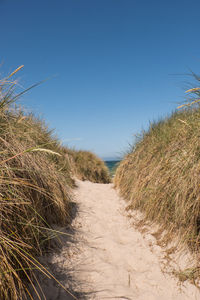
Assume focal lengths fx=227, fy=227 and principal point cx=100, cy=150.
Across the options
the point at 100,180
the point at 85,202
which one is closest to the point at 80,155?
the point at 100,180

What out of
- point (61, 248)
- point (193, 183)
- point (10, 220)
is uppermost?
point (193, 183)

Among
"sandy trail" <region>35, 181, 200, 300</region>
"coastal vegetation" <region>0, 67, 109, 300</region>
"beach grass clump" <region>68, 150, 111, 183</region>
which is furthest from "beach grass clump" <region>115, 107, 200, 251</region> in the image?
"beach grass clump" <region>68, 150, 111, 183</region>

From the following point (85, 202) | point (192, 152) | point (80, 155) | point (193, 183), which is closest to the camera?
point (193, 183)

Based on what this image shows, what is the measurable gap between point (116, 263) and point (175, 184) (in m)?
1.14

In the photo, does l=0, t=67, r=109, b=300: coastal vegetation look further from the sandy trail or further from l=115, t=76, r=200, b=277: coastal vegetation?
l=115, t=76, r=200, b=277: coastal vegetation

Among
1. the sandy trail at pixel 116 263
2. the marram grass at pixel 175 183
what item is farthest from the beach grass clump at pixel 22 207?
the marram grass at pixel 175 183

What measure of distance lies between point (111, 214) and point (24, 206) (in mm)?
2277

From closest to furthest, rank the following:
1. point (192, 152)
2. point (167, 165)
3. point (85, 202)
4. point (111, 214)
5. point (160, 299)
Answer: point (160, 299)
point (192, 152)
point (167, 165)
point (111, 214)
point (85, 202)

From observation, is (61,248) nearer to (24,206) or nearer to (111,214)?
(24,206)

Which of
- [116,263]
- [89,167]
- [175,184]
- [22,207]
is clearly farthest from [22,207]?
[89,167]

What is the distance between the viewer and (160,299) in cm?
199

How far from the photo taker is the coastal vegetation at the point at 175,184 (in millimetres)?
2351

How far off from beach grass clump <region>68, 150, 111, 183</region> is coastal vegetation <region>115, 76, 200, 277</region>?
3922 millimetres

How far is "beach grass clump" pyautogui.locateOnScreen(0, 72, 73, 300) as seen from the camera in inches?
58.8
